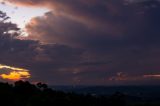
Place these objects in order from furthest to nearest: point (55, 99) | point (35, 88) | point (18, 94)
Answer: point (35, 88)
point (18, 94)
point (55, 99)

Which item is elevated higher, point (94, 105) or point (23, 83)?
point (23, 83)

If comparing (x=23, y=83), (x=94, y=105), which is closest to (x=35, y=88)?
(x=23, y=83)

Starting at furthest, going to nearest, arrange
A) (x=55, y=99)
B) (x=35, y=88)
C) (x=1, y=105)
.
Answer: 1. (x=35, y=88)
2. (x=55, y=99)
3. (x=1, y=105)

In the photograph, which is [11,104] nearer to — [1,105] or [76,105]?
[1,105]

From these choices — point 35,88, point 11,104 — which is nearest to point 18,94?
point 35,88

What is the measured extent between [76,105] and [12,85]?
104 ft

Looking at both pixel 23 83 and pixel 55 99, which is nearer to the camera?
pixel 55 99

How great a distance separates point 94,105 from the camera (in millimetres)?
98625

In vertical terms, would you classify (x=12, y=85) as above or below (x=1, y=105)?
above

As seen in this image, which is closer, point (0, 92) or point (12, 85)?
point (0, 92)

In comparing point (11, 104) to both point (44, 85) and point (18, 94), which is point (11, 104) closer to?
point (18, 94)

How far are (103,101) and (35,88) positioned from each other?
2023 centimetres

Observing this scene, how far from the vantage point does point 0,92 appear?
84312 millimetres

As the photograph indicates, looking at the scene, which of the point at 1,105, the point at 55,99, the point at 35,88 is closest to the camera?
the point at 1,105
